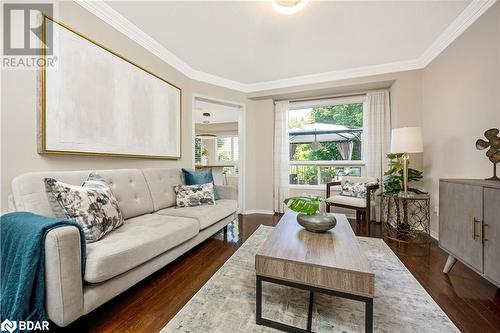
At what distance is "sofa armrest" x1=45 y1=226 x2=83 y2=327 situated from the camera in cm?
98

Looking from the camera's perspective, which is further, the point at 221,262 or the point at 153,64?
the point at 153,64

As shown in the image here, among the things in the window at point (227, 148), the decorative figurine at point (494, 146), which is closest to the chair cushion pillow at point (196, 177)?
the decorative figurine at point (494, 146)

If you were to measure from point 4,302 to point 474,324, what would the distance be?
2.66 m

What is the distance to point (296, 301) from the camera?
55.3 inches

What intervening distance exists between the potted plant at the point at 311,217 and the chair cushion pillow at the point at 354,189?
1.84m

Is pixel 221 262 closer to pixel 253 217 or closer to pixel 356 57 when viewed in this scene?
pixel 253 217

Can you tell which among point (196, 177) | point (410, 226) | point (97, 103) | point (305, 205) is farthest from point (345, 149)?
point (97, 103)

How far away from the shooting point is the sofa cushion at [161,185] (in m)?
2.30

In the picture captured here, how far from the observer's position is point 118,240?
1.36 m

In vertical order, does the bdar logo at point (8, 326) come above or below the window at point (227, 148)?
below

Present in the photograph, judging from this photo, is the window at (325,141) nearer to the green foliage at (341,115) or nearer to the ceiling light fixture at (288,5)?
the green foliage at (341,115)

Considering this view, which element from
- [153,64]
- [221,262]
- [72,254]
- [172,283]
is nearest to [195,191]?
[221,262]

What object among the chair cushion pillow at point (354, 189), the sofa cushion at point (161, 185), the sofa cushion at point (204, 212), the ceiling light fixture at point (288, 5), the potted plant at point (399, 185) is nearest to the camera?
the ceiling light fixture at point (288, 5)

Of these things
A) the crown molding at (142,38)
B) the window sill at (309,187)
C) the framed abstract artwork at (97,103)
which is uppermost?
the crown molding at (142,38)
